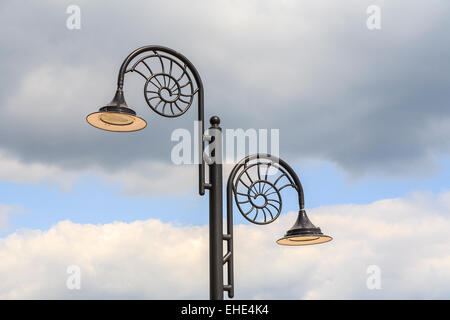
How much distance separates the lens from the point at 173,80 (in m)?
7.45

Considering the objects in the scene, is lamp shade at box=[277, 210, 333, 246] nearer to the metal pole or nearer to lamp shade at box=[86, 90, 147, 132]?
the metal pole

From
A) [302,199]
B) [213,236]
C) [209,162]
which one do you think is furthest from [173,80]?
[302,199]

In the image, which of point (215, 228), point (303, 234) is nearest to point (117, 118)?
point (215, 228)

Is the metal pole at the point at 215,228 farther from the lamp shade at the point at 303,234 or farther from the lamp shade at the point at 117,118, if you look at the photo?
the lamp shade at the point at 303,234

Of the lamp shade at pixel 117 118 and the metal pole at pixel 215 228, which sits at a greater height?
the lamp shade at pixel 117 118

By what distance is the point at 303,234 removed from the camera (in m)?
8.44

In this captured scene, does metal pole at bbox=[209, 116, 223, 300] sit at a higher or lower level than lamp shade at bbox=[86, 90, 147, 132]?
lower

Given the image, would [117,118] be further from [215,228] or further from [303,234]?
[303,234]

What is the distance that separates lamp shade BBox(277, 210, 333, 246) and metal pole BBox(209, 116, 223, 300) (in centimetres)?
170

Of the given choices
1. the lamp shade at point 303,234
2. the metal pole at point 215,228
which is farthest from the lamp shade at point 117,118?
the lamp shade at point 303,234

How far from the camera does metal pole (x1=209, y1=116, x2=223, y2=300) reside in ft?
23.1

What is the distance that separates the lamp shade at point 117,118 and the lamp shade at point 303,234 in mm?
2656

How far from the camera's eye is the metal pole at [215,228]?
705cm

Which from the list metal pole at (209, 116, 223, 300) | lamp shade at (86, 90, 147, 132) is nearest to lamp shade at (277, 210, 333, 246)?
metal pole at (209, 116, 223, 300)
